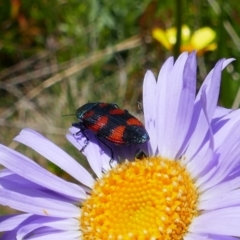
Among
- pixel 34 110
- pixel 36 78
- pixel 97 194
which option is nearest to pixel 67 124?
pixel 34 110

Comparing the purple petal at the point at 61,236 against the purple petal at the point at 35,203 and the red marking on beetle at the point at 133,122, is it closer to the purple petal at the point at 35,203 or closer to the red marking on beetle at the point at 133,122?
the purple petal at the point at 35,203

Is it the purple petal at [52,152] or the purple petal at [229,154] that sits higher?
the purple petal at [52,152]


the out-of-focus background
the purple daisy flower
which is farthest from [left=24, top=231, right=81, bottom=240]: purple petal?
the out-of-focus background

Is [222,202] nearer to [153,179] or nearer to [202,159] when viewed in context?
[202,159]

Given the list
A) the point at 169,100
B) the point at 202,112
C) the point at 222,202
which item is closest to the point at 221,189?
the point at 222,202

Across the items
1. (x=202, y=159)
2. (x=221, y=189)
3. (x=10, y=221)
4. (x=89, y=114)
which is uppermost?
(x=89, y=114)

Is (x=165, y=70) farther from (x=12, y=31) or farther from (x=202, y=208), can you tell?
(x=12, y=31)

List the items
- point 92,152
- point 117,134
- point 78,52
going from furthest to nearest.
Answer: point 78,52
point 92,152
point 117,134

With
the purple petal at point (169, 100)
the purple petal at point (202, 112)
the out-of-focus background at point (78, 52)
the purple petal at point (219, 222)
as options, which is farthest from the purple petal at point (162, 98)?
the out-of-focus background at point (78, 52)
